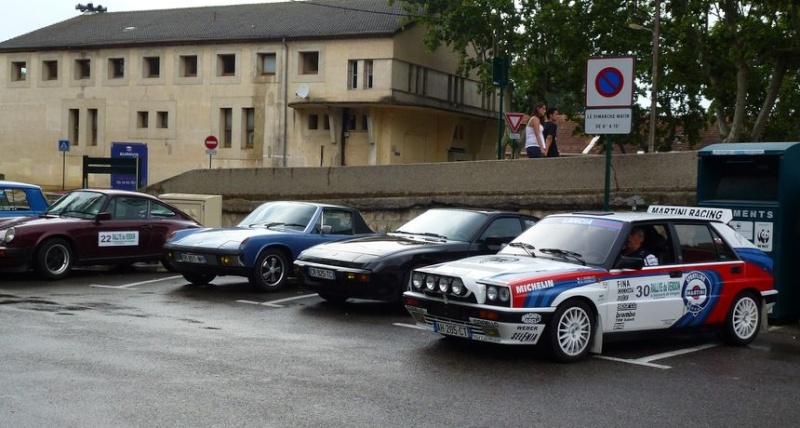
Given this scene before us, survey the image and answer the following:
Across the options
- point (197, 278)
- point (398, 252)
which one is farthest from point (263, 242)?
point (398, 252)

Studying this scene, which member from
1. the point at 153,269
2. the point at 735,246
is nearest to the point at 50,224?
the point at 153,269

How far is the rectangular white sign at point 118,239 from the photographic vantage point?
15859mm

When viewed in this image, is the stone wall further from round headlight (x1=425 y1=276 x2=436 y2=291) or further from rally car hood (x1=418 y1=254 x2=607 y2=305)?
round headlight (x1=425 y1=276 x2=436 y2=291)

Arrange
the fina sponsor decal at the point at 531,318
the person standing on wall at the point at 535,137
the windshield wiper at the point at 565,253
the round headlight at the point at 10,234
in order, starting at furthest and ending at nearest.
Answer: the person standing on wall at the point at 535,137
the round headlight at the point at 10,234
the windshield wiper at the point at 565,253
the fina sponsor decal at the point at 531,318

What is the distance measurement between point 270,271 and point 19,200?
19.2 feet

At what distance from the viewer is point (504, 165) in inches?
766

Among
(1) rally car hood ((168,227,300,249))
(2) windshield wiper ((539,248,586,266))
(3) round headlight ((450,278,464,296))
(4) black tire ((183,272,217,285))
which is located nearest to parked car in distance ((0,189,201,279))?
(4) black tire ((183,272,217,285))

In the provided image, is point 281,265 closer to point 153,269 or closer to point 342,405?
point 153,269

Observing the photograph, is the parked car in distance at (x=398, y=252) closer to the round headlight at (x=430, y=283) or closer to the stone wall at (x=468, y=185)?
the round headlight at (x=430, y=283)

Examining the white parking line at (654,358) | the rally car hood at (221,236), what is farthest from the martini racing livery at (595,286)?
the rally car hood at (221,236)

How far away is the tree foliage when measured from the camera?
114 ft

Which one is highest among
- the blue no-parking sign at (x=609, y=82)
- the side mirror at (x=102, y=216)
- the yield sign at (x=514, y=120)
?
the yield sign at (x=514, y=120)

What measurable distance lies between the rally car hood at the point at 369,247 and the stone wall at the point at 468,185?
597 centimetres

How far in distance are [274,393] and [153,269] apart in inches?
441
